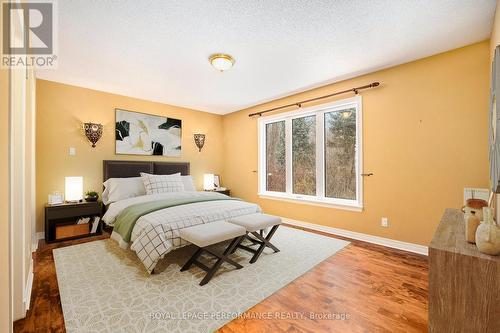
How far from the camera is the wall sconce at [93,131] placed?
12.3 feet

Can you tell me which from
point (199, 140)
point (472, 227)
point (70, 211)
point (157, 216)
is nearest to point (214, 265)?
point (157, 216)

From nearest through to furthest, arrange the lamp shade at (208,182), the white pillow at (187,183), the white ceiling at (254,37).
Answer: the white ceiling at (254,37)
the white pillow at (187,183)
the lamp shade at (208,182)

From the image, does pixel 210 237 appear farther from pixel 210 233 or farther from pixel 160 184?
pixel 160 184

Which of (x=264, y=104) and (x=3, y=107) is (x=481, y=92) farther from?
(x=3, y=107)

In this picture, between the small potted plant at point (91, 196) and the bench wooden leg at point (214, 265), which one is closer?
the bench wooden leg at point (214, 265)

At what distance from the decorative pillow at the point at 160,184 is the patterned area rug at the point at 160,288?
3.47ft

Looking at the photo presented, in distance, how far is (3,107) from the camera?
3.55 ft

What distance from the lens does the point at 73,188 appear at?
3.45 metres

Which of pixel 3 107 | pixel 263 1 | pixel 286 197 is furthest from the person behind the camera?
pixel 286 197

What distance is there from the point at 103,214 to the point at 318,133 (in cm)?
385

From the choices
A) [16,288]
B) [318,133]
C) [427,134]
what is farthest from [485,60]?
[16,288]

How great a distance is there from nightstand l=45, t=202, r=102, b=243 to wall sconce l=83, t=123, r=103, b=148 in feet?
3.60

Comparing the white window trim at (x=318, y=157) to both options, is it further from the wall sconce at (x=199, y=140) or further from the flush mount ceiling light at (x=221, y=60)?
the flush mount ceiling light at (x=221, y=60)

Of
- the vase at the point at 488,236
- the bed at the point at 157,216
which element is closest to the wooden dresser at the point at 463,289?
the vase at the point at 488,236
